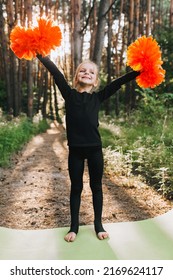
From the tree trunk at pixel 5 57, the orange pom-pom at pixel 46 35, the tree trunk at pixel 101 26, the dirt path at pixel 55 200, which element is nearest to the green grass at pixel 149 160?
the dirt path at pixel 55 200

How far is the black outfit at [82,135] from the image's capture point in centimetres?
342

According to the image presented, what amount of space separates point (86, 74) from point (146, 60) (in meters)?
0.60

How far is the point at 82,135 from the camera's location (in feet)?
11.2

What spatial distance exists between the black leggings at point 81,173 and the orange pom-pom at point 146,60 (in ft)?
2.76

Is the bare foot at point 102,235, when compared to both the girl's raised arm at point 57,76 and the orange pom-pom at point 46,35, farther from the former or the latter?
the orange pom-pom at point 46,35

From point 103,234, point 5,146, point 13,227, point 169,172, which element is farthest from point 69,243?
point 5,146

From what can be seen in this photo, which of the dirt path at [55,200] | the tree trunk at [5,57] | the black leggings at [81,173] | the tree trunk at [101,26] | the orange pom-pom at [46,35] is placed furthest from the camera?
the tree trunk at [5,57]

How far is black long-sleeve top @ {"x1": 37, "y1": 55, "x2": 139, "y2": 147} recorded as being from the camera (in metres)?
3.42

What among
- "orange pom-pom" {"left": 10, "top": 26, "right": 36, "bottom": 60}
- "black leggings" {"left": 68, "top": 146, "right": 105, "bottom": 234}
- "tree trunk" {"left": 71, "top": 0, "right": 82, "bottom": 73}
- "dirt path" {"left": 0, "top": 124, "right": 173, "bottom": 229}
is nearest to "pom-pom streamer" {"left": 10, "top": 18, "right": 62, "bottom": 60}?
"orange pom-pom" {"left": 10, "top": 26, "right": 36, "bottom": 60}

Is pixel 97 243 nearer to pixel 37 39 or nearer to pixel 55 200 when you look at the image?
pixel 55 200

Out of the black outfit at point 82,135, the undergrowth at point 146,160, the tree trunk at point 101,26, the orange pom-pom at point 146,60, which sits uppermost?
the tree trunk at point 101,26

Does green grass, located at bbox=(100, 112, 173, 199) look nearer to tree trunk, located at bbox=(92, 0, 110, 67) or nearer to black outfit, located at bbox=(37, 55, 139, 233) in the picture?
black outfit, located at bbox=(37, 55, 139, 233)

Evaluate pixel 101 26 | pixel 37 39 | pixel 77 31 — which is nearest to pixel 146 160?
pixel 101 26
